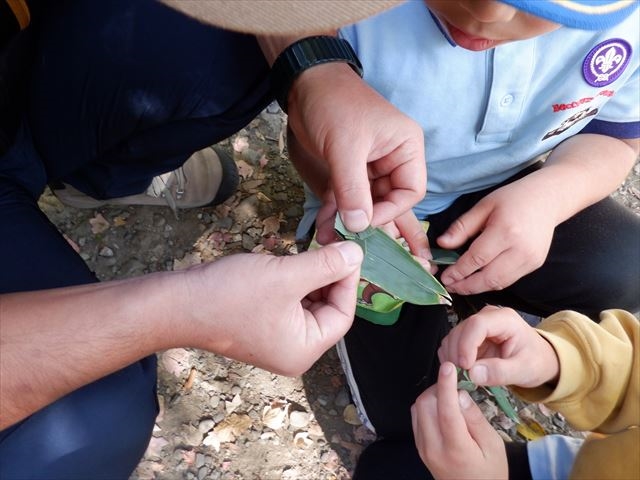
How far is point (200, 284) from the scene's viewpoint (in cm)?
88

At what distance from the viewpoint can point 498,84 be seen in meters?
1.04

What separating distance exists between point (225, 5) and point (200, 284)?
46 cm

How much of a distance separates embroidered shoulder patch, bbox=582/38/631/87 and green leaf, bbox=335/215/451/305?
478 millimetres

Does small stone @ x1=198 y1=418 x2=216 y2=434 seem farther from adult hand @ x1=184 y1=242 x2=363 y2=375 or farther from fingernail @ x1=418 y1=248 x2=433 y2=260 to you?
fingernail @ x1=418 y1=248 x2=433 y2=260

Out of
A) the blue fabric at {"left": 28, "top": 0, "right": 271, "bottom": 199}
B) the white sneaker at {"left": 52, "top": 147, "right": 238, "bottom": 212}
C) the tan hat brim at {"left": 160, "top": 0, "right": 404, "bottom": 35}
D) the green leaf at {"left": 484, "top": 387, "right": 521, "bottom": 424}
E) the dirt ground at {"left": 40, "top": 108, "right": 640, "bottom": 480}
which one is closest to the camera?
the tan hat brim at {"left": 160, "top": 0, "right": 404, "bottom": 35}

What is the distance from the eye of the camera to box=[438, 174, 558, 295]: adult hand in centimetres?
110

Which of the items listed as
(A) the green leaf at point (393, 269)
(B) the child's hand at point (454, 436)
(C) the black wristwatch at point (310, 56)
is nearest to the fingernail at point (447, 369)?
(B) the child's hand at point (454, 436)

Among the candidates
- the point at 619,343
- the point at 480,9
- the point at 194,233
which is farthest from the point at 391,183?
the point at 194,233

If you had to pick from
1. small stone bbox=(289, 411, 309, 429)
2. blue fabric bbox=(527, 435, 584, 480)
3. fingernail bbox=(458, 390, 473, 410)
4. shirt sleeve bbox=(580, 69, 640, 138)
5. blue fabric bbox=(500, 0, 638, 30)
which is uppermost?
blue fabric bbox=(500, 0, 638, 30)

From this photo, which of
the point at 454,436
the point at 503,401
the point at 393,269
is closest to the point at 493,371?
the point at 454,436

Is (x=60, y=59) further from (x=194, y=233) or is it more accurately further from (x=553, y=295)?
(x=553, y=295)

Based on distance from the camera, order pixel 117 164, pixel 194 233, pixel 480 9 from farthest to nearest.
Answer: pixel 194 233, pixel 117 164, pixel 480 9

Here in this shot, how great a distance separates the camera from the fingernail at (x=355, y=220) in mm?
940

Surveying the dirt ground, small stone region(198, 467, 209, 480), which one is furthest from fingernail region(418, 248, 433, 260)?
small stone region(198, 467, 209, 480)
